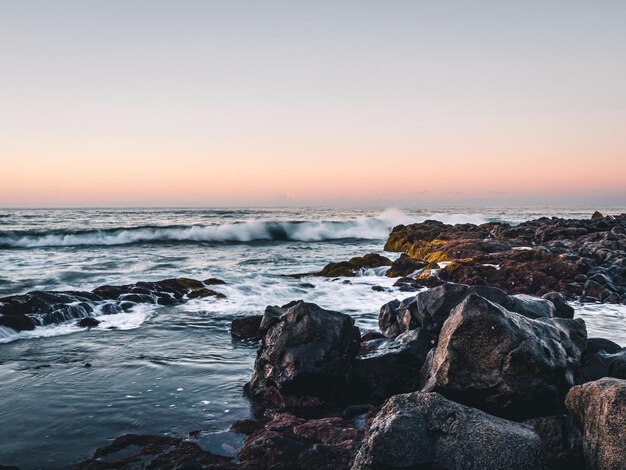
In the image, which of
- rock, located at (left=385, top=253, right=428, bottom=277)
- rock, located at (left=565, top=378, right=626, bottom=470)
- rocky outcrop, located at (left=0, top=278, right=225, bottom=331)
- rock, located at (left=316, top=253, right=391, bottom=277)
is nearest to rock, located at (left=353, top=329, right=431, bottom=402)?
rock, located at (left=565, top=378, right=626, bottom=470)

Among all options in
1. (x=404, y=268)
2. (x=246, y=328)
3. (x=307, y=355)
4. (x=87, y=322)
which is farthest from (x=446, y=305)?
(x=404, y=268)

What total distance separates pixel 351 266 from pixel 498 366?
14.2 metres

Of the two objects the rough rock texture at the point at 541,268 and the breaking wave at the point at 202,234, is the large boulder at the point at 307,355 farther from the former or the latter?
the breaking wave at the point at 202,234

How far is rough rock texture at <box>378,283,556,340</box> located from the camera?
24.0 ft

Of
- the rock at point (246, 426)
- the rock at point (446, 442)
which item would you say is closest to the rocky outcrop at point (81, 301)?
the rock at point (246, 426)

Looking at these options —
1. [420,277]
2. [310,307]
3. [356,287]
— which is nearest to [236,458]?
[310,307]

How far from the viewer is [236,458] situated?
15.3 ft

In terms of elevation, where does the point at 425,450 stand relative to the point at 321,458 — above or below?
above

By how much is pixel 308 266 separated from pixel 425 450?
19.5m

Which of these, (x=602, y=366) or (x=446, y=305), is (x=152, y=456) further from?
(x=602, y=366)

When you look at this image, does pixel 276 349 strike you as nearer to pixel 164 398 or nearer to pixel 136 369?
pixel 164 398

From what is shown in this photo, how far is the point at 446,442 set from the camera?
379 cm

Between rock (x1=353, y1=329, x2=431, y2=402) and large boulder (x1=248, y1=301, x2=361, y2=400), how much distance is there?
21 cm

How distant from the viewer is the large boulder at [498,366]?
4551 millimetres
